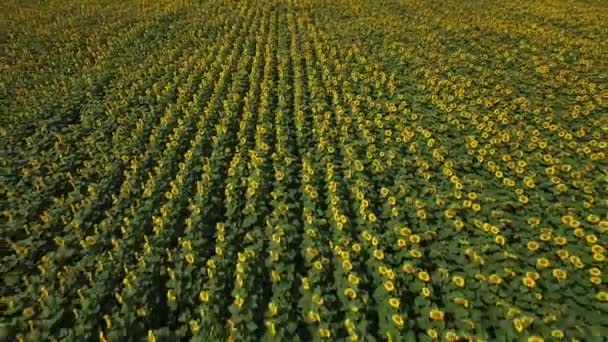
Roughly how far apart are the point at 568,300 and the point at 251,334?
2.98 m

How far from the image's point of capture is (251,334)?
152 inches

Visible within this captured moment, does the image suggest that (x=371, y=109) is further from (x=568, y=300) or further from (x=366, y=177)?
(x=568, y=300)

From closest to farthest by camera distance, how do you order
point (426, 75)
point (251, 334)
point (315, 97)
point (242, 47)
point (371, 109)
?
point (251, 334) → point (371, 109) → point (315, 97) → point (426, 75) → point (242, 47)

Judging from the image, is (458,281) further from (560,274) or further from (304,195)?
(304,195)

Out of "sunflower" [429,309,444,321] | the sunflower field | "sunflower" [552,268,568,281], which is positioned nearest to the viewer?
"sunflower" [429,309,444,321]

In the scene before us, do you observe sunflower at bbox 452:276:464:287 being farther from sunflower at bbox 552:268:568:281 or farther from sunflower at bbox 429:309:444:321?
sunflower at bbox 552:268:568:281

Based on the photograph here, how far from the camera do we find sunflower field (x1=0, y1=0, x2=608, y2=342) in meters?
4.07

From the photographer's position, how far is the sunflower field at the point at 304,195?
4066 mm

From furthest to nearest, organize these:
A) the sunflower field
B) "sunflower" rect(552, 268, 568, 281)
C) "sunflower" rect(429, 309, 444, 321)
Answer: "sunflower" rect(552, 268, 568, 281)
the sunflower field
"sunflower" rect(429, 309, 444, 321)

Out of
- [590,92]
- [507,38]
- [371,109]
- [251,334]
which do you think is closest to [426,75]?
[371,109]

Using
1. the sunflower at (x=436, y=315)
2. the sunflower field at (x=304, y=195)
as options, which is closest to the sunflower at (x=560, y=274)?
the sunflower field at (x=304, y=195)

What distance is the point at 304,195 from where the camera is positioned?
235 inches

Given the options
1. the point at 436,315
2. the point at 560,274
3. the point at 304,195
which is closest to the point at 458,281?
the point at 436,315

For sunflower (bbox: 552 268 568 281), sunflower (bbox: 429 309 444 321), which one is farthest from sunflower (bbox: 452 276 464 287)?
sunflower (bbox: 552 268 568 281)
